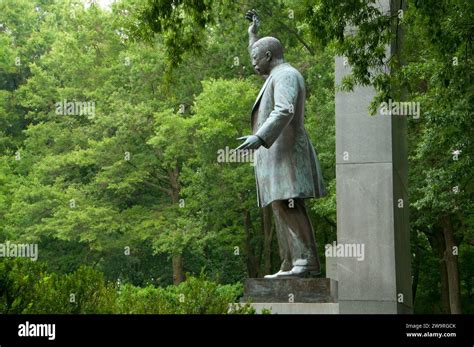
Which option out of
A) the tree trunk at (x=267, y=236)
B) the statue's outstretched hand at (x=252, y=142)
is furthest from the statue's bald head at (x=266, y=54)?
the tree trunk at (x=267, y=236)

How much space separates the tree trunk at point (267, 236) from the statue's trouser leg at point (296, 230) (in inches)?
795

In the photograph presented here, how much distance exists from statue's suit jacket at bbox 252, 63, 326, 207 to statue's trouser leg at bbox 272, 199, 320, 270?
6.9 inches

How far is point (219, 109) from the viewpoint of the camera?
29562mm

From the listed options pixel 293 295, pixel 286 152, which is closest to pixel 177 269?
pixel 286 152

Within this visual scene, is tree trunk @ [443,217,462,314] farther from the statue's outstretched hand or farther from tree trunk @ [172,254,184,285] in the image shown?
the statue's outstretched hand

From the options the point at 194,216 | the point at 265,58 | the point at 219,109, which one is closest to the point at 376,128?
the point at 265,58

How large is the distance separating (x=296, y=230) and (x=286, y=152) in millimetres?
1013

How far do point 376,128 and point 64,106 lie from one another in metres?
24.1

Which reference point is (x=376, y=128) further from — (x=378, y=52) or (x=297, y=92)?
(x=297, y=92)

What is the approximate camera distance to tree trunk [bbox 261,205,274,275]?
3186 cm

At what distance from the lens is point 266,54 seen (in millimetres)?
11680

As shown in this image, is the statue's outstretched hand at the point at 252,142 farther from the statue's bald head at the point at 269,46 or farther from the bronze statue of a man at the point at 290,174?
the statue's bald head at the point at 269,46

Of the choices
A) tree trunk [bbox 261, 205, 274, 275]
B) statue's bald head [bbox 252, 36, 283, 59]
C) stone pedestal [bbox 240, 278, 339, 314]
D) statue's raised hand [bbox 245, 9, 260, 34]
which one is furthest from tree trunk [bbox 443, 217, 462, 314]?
stone pedestal [bbox 240, 278, 339, 314]
